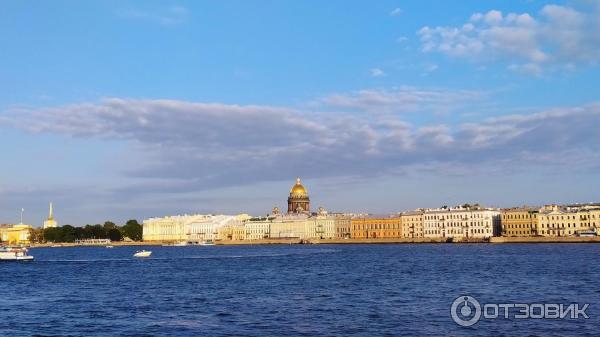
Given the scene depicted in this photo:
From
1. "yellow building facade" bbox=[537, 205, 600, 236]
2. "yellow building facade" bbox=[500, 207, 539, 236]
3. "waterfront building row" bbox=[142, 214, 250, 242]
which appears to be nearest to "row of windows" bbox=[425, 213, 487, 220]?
"yellow building facade" bbox=[500, 207, 539, 236]

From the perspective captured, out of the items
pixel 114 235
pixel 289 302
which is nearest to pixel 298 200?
pixel 114 235

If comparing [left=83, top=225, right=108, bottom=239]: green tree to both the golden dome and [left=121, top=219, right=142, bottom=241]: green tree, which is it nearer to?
[left=121, top=219, right=142, bottom=241]: green tree

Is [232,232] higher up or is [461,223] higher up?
[232,232]

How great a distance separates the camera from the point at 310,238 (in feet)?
394

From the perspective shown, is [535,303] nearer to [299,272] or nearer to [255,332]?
[255,332]

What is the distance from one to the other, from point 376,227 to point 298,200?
24.9 meters

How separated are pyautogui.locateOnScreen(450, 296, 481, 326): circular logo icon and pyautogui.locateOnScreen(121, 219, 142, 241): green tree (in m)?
133

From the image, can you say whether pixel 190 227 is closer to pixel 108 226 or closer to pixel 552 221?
pixel 108 226

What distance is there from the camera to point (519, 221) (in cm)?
9519

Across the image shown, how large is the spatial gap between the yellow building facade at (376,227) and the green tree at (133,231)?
5210cm

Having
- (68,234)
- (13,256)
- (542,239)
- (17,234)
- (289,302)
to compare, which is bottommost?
(289,302)

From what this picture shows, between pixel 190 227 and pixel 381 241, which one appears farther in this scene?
pixel 190 227

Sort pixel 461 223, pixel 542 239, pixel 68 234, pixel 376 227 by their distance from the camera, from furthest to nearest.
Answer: pixel 68 234 → pixel 376 227 → pixel 461 223 → pixel 542 239

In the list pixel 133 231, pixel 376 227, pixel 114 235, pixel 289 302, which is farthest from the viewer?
pixel 133 231
